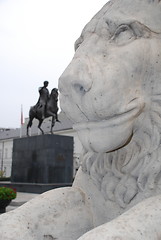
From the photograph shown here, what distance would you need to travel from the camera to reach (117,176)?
1.07 metres

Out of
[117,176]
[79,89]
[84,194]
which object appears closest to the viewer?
[79,89]

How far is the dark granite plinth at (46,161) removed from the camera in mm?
11148

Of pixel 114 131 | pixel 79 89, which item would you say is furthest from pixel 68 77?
pixel 114 131

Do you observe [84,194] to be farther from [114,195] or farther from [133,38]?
[133,38]

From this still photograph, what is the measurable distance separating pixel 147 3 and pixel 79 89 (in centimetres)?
42

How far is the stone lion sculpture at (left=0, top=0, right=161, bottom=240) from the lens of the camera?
3.05 ft

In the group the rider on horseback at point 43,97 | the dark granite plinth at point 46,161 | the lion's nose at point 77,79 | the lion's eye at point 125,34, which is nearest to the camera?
the lion's nose at point 77,79

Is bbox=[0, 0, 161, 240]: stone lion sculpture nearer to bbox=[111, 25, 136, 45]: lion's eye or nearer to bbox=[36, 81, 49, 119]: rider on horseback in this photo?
bbox=[111, 25, 136, 45]: lion's eye

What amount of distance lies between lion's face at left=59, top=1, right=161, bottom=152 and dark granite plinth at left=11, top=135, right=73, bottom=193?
9983 mm

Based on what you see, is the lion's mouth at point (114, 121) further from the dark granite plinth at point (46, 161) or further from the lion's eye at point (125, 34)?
the dark granite plinth at point (46, 161)

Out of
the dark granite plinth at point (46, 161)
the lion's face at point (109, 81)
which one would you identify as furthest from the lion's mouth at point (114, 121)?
the dark granite plinth at point (46, 161)

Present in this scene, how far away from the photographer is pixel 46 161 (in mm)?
11148

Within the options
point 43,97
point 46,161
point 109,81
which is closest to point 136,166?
point 109,81

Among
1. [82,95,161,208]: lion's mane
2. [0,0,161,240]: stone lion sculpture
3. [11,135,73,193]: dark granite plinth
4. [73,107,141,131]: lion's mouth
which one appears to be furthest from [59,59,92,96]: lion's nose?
[11,135,73,193]: dark granite plinth
